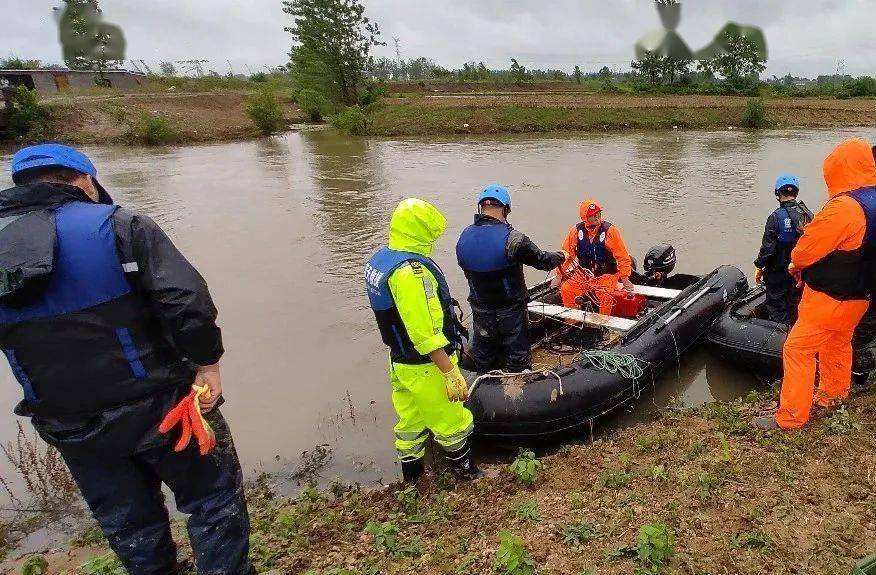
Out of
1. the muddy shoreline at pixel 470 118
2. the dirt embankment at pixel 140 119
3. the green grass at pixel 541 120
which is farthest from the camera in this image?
the green grass at pixel 541 120

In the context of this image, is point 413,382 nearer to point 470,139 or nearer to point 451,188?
point 451,188

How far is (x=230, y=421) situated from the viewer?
184 inches

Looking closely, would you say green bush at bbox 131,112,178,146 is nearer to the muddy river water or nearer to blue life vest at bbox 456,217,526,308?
the muddy river water

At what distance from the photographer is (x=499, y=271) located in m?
3.81

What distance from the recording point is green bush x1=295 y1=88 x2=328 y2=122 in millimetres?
35375

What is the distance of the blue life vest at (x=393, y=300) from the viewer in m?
A: 2.89

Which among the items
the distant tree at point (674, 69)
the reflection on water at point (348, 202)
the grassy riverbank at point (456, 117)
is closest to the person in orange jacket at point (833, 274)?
the reflection on water at point (348, 202)

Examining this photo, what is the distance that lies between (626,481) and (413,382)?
1.22 m

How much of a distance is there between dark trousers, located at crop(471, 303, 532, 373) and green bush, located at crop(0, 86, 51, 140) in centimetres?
2807

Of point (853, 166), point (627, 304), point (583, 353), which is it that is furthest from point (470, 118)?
point (853, 166)

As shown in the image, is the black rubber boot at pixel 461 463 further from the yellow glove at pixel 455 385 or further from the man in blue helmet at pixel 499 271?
the man in blue helmet at pixel 499 271

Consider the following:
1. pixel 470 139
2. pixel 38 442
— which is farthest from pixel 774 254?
pixel 470 139

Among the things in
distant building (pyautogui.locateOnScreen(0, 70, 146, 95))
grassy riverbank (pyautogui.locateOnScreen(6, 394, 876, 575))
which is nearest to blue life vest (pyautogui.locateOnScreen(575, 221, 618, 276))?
grassy riverbank (pyautogui.locateOnScreen(6, 394, 876, 575))

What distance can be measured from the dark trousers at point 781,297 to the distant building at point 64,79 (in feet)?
114
